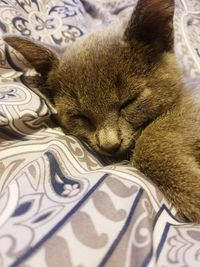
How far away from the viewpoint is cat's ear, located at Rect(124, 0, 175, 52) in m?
0.93

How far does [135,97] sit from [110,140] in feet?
0.40

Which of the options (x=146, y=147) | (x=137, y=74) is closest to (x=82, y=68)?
(x=137, y=74)

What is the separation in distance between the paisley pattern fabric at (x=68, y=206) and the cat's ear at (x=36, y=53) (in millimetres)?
59

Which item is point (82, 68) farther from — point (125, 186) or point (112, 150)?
point (125, 186)

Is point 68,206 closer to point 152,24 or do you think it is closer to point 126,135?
point 126,135

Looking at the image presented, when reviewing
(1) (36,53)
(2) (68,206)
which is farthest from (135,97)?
(2) (68,206)

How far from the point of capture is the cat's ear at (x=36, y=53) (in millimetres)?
1005

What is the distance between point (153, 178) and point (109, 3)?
106 centimetres

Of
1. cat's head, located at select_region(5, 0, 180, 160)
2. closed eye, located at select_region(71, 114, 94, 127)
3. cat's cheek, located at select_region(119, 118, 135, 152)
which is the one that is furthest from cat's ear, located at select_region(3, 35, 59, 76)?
cat's cheek, located at select_region(119, 118, 135, 152)

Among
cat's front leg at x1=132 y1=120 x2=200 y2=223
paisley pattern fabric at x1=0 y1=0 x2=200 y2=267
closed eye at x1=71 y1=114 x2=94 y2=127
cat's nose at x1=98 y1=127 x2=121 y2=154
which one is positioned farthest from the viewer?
closed eye at x1=71 y1=114 x2=94 y2=127

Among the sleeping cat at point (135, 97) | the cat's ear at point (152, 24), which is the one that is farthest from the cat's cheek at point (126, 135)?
the cat's ear at point (152, 24)

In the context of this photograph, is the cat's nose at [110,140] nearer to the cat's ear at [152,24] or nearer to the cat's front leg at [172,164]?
the cat's front leg at [172,164]

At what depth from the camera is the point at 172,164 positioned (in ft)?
2.76

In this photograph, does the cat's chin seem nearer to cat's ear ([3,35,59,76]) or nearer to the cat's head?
→ the cat's head
